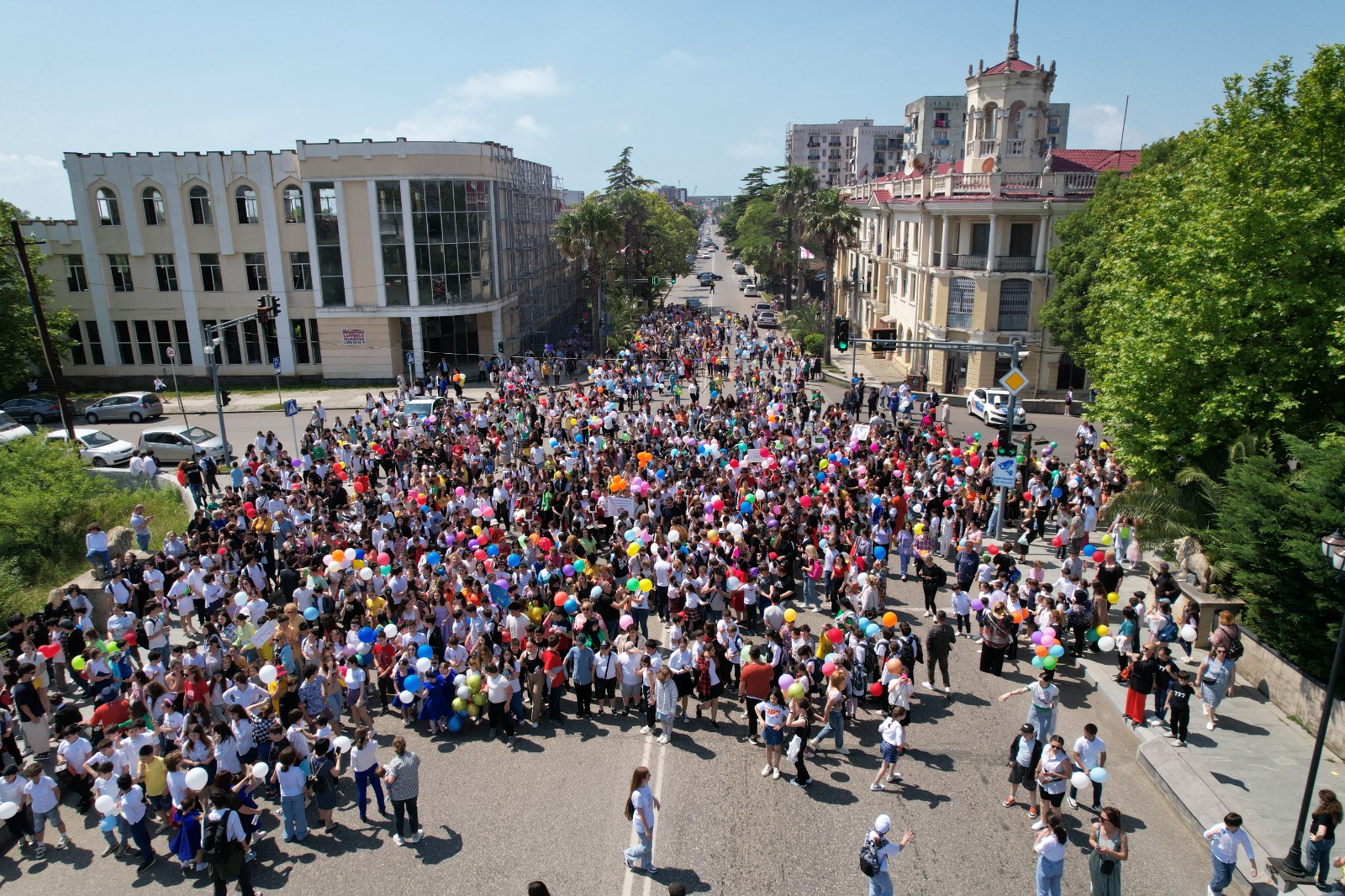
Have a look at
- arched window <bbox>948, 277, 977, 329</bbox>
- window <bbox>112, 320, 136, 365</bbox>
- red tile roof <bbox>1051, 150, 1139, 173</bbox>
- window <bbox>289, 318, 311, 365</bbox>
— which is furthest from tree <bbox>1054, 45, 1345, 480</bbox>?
window <bbox>112, 320, 136, 365</bbox>

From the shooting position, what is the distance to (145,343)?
44344mm

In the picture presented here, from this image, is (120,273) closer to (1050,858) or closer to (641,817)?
(641,817)

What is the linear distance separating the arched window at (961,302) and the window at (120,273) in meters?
41.7

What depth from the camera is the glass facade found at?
4231 centimetres

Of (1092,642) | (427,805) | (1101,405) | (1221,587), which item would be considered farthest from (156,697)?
(1101,405)

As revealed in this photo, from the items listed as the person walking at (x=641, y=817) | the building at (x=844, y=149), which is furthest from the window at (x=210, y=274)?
the building at (x=844, y=149)

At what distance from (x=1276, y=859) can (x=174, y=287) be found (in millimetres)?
49187

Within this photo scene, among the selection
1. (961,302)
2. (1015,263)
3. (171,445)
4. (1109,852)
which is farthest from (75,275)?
(1109,852)

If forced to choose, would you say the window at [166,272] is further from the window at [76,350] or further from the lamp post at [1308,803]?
the lamp post at [1308,803]

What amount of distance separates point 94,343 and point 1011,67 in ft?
159

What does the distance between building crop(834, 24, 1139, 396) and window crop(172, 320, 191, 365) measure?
120ft

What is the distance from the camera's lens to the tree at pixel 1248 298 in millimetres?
15586

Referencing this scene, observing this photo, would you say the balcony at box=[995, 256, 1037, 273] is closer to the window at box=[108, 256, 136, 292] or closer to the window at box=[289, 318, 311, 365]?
the window at box=[289, 318, 311, 365]

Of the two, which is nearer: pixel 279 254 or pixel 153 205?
pixel 153 205
